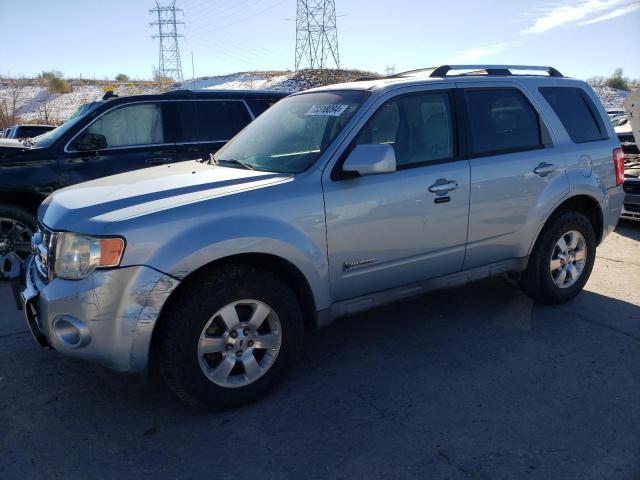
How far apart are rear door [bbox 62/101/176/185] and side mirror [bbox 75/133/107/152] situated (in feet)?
0.15

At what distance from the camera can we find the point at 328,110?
11.8ft

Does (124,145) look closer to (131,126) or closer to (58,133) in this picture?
(131,126)

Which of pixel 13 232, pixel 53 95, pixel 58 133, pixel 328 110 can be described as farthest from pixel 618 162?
pixel 53 95

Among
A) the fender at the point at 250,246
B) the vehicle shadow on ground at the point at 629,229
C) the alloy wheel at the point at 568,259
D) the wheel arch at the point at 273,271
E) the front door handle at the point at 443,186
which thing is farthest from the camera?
the vehicle shadow on ground at the point at 629,229

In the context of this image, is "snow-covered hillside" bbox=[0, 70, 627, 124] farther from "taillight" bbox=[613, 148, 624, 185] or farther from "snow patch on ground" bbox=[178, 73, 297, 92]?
"taillight" bbox=[613, 148, 624, 185]

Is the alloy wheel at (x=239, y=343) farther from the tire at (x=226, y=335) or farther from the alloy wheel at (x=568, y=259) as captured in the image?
the alloy wheel at (x=568, y=259)

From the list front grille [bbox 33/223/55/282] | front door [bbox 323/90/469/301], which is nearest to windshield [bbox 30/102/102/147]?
front grille [bbox 33/223/55/282]

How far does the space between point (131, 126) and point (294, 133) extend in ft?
9.74

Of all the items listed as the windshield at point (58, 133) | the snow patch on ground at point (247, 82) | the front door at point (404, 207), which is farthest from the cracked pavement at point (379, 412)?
the snow patch on ground at point (247, 82)

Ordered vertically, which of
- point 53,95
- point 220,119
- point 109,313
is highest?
point 53,95

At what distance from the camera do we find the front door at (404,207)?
322 centimetres

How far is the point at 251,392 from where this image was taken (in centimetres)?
304

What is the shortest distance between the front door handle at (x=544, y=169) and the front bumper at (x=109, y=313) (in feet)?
9.37

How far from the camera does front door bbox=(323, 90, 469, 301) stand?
3.22m
